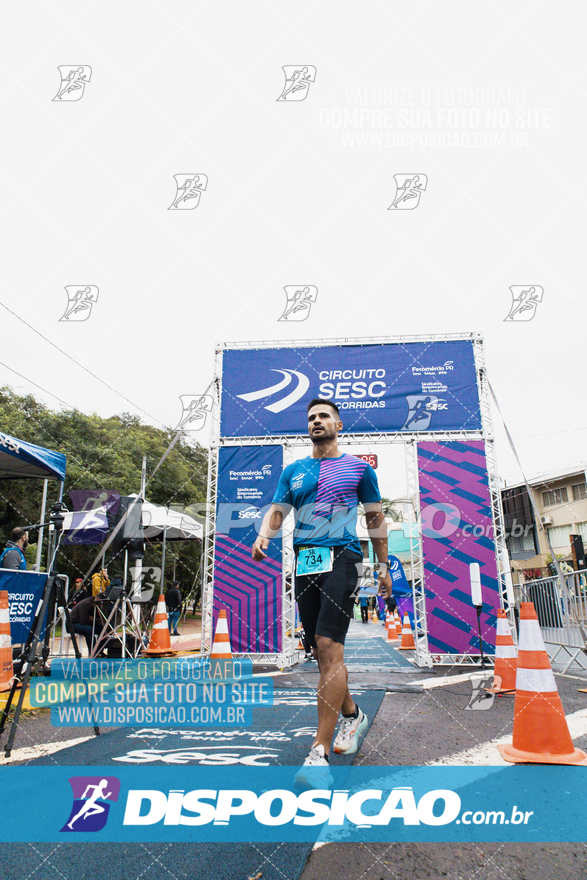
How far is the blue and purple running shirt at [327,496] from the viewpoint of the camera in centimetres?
294

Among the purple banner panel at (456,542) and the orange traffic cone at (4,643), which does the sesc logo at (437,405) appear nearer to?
the purple banner panel at (456,542)

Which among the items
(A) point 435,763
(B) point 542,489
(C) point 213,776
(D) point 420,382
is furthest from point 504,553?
(B) point 542,489

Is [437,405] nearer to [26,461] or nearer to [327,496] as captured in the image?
[26,461]

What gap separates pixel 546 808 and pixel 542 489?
130 ft

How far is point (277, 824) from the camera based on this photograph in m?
1.99

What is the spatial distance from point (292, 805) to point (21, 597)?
4.70m

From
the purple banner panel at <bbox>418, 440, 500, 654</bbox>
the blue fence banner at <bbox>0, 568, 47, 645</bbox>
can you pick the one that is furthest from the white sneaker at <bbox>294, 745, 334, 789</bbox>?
the purple banner panel at <bbox>418, 440, 500, 654</bbox>

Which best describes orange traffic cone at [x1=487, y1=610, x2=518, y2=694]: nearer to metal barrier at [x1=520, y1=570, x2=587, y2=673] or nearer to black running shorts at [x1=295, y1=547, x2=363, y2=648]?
metal barrier at [x1=520, y1=570, x2=587, y2=673]

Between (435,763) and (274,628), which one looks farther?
(274,628)

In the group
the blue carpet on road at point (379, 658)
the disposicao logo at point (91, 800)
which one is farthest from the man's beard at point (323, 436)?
the blue carpet on road at point (379, 658)

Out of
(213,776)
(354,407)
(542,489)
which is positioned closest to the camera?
(213,776)

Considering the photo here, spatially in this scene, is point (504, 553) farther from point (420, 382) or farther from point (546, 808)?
point (546, 808)

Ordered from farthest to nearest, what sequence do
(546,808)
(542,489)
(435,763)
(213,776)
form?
(542,489) → (435,763) → (213,776) → (546,808)

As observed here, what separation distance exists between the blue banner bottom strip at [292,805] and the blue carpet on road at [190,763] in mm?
84
